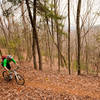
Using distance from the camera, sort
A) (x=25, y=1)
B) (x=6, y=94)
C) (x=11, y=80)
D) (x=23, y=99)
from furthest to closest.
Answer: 1. (x=25, y=1)
2. (x=11, y=80)
3. (x=6, y=94)
4. (x=23, y=99)

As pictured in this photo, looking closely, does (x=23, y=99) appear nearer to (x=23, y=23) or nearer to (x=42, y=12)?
(x=42, y=12)

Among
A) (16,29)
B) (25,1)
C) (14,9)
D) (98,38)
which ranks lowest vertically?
(98,38)

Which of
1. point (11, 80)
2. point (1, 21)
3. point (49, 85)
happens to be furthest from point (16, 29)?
point (49, 85)

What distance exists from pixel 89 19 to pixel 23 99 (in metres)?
14.2

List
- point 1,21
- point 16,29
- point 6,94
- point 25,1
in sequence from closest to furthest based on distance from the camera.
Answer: point 6,94 → point 25,1 → point 1,21 → point 16,29

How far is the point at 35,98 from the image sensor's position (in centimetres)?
462

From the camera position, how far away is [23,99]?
4.45m

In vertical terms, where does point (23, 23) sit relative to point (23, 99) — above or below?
above

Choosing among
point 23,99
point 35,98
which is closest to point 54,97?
point 35,98

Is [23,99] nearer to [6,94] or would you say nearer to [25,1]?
[6,94]

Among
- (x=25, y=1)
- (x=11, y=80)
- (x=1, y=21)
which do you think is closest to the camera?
(x=11, y=80)

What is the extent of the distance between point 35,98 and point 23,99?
596mm

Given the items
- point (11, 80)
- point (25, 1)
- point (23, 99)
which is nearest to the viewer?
point (23, 99)

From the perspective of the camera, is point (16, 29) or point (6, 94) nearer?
point (6, 94)
